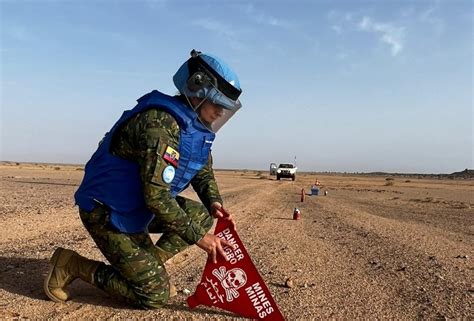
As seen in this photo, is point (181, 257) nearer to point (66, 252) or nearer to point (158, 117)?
point (66, 252)

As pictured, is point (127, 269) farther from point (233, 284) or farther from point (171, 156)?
point (171, 156)

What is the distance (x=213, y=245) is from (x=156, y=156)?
0.80 m

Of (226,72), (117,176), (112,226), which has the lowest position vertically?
(112,226)

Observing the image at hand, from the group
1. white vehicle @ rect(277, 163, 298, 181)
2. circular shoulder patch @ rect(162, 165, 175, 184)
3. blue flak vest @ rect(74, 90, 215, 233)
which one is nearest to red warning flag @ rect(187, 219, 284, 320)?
blue flak vest @ rect(74, 90, 215, 233)

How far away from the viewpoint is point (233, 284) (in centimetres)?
353

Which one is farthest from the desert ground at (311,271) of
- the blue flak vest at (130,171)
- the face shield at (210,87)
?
the face shield at (210,87)

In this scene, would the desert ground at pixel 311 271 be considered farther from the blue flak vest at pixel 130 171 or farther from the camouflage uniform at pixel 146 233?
the blue flak vest at pixel 130 171

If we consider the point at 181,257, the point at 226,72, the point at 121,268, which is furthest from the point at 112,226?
the point at 181,257

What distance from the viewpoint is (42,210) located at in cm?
1021

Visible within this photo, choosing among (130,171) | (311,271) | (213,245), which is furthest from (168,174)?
(311,271)

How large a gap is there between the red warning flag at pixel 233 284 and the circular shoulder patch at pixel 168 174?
75cm

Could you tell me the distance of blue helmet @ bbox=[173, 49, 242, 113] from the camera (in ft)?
11.0

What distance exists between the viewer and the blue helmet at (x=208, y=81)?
11.0 ft

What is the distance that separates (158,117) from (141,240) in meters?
1.09
